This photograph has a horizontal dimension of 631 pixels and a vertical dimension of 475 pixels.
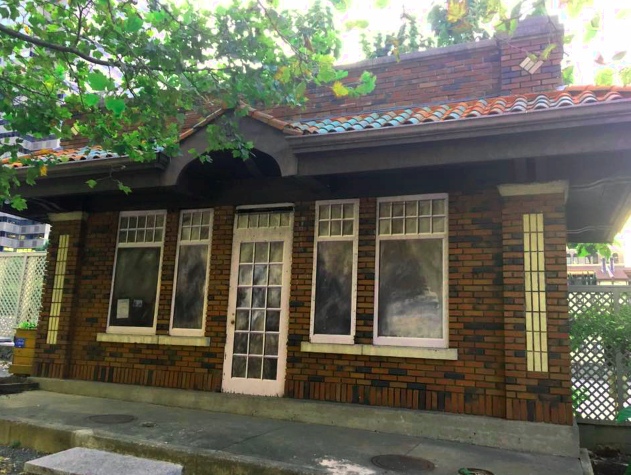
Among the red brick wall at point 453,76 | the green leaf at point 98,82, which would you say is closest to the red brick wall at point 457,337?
the red brick wall at point 453,76

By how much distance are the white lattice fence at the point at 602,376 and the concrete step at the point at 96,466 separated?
560 cm

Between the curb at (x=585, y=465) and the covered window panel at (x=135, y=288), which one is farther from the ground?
the covered window panel at (x=135, y=288)

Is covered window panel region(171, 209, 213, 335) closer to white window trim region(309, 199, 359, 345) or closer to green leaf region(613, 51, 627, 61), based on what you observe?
white window trim region(309, 199, 359, 345)

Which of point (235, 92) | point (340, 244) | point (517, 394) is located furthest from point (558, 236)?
point (235, 92)

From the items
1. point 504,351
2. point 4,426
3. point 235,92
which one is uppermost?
point 235,92

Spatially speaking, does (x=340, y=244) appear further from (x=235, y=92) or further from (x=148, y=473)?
(x=148, y=473)

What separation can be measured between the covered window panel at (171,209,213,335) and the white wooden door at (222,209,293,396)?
0.53 metres

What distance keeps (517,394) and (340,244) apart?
2.86 m

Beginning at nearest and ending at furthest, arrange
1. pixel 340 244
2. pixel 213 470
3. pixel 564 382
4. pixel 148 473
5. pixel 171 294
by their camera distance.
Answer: pixel 148 473 → pixel 213 470 → pixel 564 382 → pixel 340 244 → pixel 171 294

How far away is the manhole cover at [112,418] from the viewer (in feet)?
Result: 19.8

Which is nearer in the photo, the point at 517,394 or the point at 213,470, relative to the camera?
the point at 213,470

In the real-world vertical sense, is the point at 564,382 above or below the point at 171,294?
below

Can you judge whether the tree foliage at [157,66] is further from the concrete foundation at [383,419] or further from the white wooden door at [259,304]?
the concrete foundation at [383,419]

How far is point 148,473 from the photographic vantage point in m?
3.26
